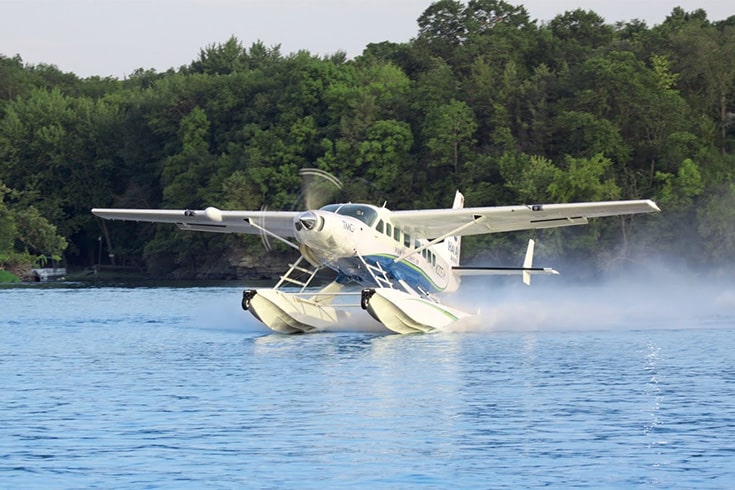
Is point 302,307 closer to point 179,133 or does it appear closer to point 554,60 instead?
point 554,60

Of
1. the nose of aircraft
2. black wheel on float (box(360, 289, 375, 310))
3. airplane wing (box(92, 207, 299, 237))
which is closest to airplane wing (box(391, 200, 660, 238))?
airplane wing (box(92, 207, 299, 237))

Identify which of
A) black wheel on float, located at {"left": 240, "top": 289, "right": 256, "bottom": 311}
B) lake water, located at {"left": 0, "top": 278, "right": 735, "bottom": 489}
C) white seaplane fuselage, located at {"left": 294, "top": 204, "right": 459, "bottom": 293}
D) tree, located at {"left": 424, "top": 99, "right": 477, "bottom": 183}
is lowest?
lake water, located at {"left": 0, "top": 278, "right": 735, "bottom": 489}

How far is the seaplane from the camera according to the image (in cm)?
2220

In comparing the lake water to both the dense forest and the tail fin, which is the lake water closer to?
the tail fin

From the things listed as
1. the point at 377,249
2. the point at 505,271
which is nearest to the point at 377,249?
the point at 377,249

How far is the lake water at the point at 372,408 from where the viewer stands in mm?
11078

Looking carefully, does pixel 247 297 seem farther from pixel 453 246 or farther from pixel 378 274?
pixel 453 246

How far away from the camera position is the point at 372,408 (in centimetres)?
1444

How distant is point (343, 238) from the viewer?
22031 mm

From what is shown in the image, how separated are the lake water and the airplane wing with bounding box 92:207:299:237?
216cm

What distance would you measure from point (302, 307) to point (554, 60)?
50872 millimetres

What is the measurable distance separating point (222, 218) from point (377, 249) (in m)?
3.72

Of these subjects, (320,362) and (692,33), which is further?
(692,33)

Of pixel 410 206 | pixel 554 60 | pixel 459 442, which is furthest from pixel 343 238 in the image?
pixel 554 60
